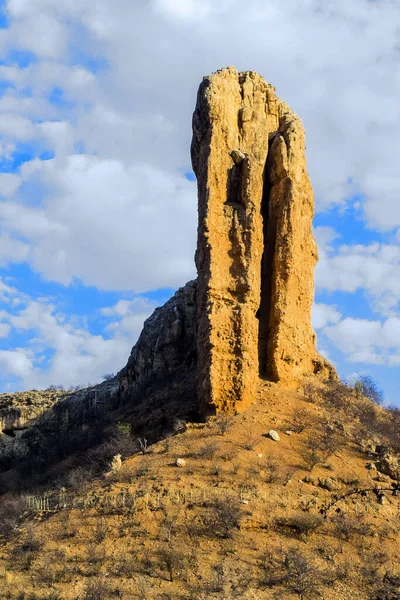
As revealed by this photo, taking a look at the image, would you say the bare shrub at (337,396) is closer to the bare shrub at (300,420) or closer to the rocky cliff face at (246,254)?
the rocky cliff face at (246,254)

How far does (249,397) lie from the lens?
23031mm

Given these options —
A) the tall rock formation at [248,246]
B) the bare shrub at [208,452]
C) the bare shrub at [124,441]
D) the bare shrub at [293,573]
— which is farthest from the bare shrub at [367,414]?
the bare shrub at [293,573]

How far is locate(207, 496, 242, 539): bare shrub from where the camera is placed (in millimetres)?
17375

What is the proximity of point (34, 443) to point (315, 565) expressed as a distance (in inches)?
1028

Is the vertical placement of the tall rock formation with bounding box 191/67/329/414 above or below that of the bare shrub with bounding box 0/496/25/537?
above

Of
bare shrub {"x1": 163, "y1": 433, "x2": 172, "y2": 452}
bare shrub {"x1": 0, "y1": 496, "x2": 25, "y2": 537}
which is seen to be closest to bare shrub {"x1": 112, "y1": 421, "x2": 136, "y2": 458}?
bare shrub {"x1": 163, "y1": 433, "x2": 172, "y2": 452}

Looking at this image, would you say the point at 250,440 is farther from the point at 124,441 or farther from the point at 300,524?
the point at 124,441

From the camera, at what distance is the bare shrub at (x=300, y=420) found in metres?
22.3

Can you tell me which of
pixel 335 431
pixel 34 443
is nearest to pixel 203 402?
pixel 335 431

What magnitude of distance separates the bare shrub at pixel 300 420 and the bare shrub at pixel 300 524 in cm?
441

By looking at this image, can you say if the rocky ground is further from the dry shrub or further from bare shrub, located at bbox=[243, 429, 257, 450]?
the dry shrub

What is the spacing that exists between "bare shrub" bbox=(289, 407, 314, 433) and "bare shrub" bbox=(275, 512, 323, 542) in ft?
14.5

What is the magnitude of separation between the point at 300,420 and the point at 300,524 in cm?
538

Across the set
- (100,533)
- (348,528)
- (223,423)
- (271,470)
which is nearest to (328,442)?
(271,470)
